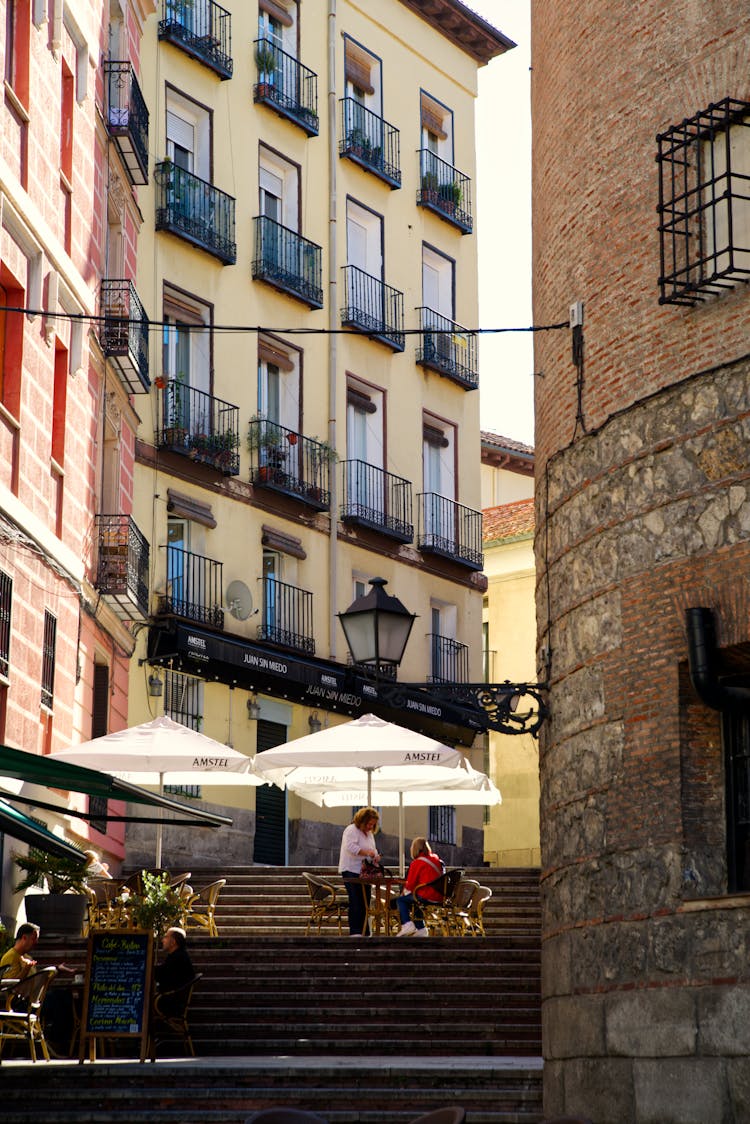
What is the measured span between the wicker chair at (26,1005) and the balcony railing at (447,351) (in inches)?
879

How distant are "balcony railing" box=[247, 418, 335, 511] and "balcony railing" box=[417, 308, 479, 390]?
4134 mm

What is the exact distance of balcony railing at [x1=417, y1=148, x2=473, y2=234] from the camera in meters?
37.8

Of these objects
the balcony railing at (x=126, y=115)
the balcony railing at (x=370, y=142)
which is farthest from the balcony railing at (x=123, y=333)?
the balcony railing at (x=370, y=142)

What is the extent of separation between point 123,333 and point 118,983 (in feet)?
41.5

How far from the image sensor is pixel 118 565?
25.8m

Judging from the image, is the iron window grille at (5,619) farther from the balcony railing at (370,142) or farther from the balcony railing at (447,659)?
the balcony railing at (370,142)

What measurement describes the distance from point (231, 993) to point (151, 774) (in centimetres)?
571

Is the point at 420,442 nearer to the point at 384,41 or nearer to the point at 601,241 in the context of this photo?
the point at 384,41

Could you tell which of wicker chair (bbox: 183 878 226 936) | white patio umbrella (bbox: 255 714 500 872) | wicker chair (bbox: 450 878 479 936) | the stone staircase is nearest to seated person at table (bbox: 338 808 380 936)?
white patio umbrella (bbox: 255 714 500 872)

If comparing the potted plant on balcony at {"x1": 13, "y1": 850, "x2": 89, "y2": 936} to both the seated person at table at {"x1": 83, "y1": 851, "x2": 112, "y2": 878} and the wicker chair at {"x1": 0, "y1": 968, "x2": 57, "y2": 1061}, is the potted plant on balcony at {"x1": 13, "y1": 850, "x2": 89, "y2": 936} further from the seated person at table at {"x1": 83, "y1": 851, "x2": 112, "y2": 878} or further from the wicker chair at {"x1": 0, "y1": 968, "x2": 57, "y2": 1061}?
the wicker chair at {"x1": 0, "y1": 968, "x2": 57, "y2": 1061}

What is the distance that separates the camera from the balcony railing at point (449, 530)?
36.1m

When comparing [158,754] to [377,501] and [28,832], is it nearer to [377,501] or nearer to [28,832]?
[28,832]

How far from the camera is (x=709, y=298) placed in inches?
464

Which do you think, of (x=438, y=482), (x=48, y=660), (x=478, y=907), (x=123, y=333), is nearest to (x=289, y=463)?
(x=438, y=482)
